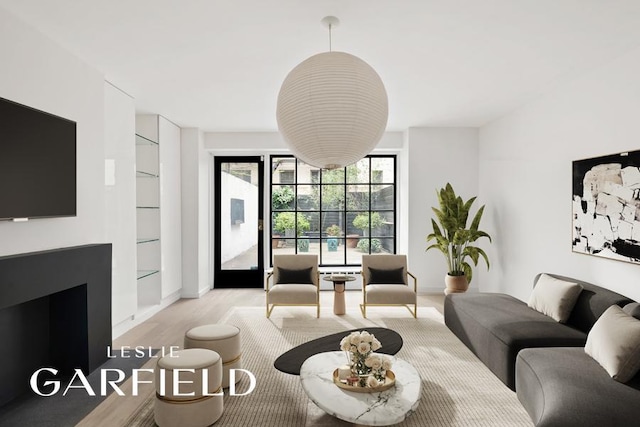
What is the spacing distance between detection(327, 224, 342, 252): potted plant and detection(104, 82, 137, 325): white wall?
3352mm

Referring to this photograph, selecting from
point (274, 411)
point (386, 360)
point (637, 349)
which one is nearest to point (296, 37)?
point (386, 360)

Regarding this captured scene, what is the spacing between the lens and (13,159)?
A: 8.62 feet

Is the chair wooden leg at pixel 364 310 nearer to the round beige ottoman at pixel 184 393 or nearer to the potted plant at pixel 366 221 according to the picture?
the potted plant at pixel 366 221

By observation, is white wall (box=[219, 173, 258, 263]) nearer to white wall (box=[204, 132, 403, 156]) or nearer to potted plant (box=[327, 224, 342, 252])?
white wall (box=[204, 132, 403, 156])

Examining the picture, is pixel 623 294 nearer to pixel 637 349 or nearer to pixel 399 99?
pixel 637 349

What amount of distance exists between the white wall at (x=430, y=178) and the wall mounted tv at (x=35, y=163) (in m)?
4.60

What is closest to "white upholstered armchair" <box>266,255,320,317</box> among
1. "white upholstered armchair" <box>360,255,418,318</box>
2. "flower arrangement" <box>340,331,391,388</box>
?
"white upholstered armchair" <box>360,255,418,318</box>

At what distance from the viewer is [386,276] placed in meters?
5.19

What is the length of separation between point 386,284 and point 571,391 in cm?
294

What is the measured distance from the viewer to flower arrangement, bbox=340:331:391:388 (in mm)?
2422

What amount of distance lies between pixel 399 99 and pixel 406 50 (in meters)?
1.46

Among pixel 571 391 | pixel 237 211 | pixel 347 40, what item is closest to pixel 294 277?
pixel 237 211

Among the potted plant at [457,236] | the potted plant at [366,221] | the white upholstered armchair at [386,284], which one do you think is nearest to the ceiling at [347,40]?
the potted plant at [457,236]

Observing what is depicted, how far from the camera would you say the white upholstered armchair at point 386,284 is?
4.77 metres
